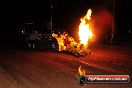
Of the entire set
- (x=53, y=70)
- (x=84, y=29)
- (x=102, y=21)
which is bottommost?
(x=53, y=70)

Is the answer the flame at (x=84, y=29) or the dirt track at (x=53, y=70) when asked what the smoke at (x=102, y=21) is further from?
the dirt track at (x=53, y=70)

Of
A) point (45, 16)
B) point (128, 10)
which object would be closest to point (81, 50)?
point (128, 10)

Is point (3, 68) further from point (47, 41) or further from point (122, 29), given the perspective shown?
point (122, 29)

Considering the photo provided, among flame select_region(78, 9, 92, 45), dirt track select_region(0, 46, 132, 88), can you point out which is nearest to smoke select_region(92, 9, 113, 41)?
flame select_region(78, 9, 92, 45)

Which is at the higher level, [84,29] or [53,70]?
[84,29]

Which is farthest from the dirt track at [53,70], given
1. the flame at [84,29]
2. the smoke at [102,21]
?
the smoke at [102,21]

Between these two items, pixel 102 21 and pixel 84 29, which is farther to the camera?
pixel 102 21

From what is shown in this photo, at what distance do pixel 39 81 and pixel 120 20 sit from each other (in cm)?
4194

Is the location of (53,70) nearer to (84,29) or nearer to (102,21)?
(84,29)

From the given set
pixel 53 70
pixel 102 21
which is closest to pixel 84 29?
pixel 53 70

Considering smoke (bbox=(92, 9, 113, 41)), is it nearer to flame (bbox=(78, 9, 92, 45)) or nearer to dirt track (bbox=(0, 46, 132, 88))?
flame (bbox=(78, 9, 92, 45))

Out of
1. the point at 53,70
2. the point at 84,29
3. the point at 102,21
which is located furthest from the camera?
the point at 102,21

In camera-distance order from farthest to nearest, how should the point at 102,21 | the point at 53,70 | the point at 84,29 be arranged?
the point at 102,21, the point at 84,29, the point at 53,70

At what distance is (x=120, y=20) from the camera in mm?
55750
